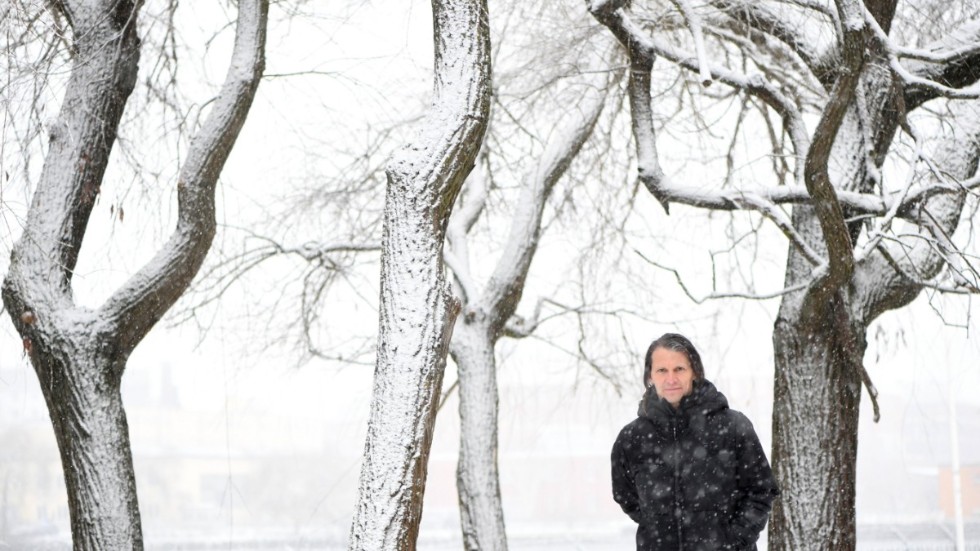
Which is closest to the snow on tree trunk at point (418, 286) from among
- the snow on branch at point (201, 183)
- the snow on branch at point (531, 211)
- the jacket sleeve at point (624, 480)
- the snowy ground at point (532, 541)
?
the jacket sleeve at point (624, 480)

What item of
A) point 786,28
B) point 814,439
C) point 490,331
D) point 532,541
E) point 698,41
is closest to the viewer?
point 698,41

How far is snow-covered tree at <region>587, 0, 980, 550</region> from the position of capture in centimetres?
573

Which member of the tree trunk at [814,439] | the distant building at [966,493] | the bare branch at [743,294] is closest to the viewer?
the bare branch at [743,294]

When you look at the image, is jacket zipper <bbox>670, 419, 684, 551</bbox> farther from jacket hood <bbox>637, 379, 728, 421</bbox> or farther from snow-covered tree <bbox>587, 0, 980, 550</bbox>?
snow-covered tree <bbox>587, 0, 980, 550</bbox>

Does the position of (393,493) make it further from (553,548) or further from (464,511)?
(553,548)

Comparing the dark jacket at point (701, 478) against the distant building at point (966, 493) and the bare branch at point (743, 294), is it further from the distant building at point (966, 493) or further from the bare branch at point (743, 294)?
the distant building at point (966, 493)

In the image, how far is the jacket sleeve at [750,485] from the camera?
3.88 metres

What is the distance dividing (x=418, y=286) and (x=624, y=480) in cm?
113

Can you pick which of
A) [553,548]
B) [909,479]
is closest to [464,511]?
[553,548]

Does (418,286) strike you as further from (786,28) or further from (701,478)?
(786,28)

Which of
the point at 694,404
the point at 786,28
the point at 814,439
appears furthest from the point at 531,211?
the point at 694,404

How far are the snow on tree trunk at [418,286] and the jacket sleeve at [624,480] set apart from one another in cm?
75

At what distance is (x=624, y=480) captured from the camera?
4227 millimetres

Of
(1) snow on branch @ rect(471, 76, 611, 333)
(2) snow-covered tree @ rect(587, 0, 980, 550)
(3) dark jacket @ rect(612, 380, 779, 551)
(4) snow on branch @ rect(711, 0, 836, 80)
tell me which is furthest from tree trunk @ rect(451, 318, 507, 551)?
(3) dark jacket @ rect(612, 380, 779, 551)
